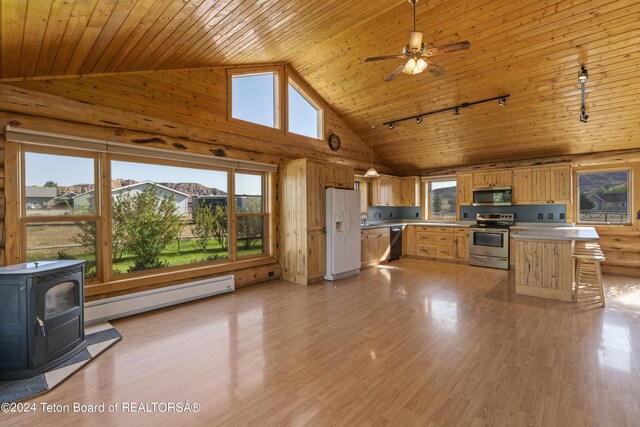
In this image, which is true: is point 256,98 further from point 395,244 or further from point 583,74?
point 583,74

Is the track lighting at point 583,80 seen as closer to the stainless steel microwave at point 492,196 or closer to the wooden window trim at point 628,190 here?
the wooden window trim at point 628,190

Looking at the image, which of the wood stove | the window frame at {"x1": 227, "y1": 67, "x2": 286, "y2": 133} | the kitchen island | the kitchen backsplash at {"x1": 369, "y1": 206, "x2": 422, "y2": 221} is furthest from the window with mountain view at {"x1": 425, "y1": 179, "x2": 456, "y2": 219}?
the wood stove

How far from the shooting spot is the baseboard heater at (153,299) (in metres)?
3.46

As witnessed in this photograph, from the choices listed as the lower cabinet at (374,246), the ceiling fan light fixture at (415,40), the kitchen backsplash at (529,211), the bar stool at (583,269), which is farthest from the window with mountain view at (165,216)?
the kitchen backsplash at (529,211)

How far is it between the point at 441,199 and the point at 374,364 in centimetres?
654

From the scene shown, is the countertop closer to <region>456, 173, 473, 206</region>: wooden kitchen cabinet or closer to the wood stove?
<region>456, 173, 473, 206</region>: wooden kitchen cabinet

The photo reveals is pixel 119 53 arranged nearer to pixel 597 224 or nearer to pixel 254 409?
pixel 254 409

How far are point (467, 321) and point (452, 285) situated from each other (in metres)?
1.73

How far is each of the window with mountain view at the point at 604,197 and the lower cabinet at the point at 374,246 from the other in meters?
4.09

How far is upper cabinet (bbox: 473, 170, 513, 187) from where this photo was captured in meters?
6.68

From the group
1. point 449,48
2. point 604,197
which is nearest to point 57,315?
point 449,48

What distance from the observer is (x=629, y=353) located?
2.64 m

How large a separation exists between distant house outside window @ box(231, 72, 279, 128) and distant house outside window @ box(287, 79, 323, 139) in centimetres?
37

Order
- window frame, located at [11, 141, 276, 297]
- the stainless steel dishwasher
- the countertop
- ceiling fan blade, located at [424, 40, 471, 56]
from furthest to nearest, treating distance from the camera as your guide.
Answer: the stainless steel dishwasher < the countertop < window frame, located at [11, 141, 276, 297] < ceiling fan blade, located at [424, 40, 471, 56]
